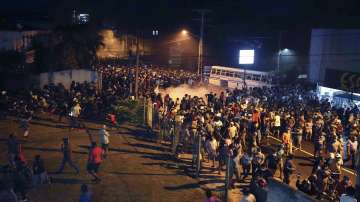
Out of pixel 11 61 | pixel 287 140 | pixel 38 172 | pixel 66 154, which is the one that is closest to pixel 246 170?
pixel 287 140

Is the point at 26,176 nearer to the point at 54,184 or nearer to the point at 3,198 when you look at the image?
the point at 54,184

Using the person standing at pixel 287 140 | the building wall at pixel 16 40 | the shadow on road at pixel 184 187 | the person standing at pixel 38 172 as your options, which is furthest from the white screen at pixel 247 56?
the person standing at pixel 38 172

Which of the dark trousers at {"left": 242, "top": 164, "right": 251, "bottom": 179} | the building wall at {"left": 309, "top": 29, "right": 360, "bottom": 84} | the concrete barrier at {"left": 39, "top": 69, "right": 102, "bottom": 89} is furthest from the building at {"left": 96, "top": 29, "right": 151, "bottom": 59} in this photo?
the dark trousers at {"left": 242, "top": 164, "right": 251, "bottom": 179}

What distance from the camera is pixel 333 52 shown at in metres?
38.7

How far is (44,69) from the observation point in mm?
39125

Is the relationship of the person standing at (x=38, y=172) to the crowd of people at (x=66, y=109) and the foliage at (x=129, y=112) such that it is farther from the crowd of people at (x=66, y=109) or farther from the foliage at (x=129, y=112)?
the foliage at (x=129, y=112)

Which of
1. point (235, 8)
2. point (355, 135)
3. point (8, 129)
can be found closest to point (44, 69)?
point (8, 129)

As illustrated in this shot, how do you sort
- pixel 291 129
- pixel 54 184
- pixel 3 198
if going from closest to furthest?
pixel 3 198, pixel 54 184, pixel 291 129

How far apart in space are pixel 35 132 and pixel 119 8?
46.4m

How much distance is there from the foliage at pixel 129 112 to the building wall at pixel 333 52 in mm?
15411

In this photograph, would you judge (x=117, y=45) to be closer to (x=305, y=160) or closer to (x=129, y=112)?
(x=129, y=112)

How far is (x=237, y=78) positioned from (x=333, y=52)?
314 inches

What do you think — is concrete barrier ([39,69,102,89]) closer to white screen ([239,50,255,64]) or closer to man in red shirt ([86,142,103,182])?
man in red shirt ([86,142,103,182])

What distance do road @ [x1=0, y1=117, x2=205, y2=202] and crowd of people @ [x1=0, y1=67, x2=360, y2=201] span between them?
1.72 feet
